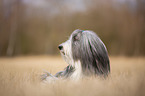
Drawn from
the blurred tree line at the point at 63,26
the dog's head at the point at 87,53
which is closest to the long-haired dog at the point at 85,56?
the dog's head at the point at 87,53

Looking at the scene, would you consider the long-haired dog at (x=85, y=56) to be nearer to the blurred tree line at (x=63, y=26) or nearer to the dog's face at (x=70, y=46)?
the dog's face at (x=70, y=46)

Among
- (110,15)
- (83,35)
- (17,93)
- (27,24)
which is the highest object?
(110,15)

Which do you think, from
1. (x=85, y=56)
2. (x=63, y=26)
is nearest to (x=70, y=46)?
(x=85, y=56)

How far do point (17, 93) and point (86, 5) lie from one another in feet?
25.3

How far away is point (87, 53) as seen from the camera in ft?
7.17

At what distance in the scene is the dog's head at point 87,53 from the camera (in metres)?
2.18

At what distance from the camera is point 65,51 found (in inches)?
89.2

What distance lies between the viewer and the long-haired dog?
2.17m

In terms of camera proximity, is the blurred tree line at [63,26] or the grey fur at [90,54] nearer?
the grey fur at [90,54]

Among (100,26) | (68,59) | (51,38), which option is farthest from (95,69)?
(51,38)

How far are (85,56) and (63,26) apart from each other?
24.9ft

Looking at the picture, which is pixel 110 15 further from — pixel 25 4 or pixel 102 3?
pixel 25 4

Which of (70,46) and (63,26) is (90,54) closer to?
(70,46)

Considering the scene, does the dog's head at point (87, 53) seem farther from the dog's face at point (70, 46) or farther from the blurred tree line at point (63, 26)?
the blurred tree line at point (63, 26)
